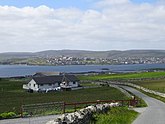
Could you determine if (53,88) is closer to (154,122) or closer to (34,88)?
(34,88)

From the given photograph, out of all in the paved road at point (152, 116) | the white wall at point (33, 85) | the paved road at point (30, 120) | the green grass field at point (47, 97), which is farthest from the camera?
the white wall at point (33, 85)

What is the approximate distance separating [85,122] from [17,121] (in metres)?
10.0

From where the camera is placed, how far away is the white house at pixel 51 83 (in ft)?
342

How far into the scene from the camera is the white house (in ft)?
342

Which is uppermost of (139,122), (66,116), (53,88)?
(66,116)

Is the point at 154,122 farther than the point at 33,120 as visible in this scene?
No

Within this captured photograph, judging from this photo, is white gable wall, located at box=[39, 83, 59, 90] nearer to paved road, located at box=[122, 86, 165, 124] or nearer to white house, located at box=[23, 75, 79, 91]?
white house, located at box=[23, 75, 79, 91]

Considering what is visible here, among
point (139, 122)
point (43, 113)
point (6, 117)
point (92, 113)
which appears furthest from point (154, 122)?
point (6, 117)

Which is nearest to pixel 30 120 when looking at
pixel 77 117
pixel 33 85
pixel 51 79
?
pixel 77 117

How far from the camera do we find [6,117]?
29531mm

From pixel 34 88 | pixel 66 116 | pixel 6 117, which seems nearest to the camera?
pixel 66 116

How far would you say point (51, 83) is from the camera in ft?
351

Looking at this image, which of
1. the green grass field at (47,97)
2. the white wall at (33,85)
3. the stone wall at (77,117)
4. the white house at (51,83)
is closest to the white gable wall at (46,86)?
the white house at (51,83)

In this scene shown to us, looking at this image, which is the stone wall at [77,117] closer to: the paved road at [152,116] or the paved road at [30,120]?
the paved road at [152,116]
